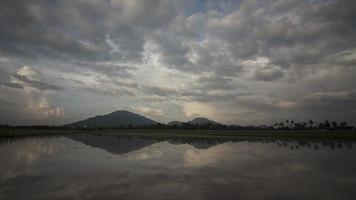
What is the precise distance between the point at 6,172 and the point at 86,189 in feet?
29.5

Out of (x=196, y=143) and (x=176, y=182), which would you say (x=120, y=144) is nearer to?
(x=196, y=143)

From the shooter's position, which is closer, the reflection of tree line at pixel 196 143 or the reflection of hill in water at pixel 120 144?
the reflection of hill in water at pixel 120 144

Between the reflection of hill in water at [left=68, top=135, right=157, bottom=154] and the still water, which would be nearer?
the still water

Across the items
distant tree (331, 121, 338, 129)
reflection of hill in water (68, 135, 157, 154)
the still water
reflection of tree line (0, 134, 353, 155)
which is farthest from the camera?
distant tree (331, 121, 338, 129)

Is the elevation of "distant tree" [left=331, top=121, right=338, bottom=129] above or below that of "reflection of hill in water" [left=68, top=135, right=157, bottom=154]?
above

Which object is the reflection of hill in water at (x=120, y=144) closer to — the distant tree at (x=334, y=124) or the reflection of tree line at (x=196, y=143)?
the reflection of tree line at (x=196, y=143)

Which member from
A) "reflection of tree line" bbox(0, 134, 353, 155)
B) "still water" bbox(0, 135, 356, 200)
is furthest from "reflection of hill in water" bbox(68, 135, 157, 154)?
"still water" bbox(0, 135, 356, 200)

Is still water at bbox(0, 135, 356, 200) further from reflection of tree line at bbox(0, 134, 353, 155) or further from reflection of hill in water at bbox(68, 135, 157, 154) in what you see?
reflection of hill in water at bbox(68, 135, 157, 154)

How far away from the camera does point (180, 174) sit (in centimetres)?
2011

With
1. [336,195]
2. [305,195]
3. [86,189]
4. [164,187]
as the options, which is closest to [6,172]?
[86,189]

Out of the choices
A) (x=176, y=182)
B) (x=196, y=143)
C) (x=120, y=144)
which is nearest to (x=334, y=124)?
(x=196, y=143)

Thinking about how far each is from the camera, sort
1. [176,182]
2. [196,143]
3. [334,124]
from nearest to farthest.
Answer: [176,182], [196,143], [334,124]

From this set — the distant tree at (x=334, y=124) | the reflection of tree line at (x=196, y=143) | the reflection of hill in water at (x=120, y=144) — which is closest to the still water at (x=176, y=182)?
the reflection of tree line at (x=196, y=143)

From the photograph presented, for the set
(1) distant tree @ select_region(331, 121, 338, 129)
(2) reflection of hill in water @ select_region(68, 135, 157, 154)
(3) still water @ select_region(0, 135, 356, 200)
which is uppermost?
(1) distant tree @ select_region(331, 121, 338, 129)
